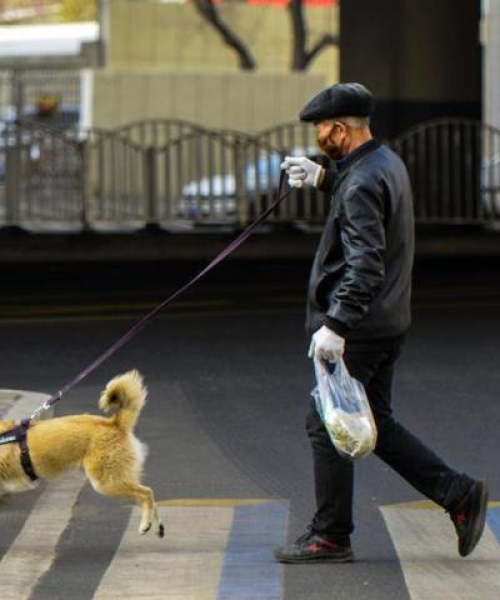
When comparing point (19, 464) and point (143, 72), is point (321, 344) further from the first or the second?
point (143, 72)

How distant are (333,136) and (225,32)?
114 feet

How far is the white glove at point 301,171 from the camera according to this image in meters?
6.99

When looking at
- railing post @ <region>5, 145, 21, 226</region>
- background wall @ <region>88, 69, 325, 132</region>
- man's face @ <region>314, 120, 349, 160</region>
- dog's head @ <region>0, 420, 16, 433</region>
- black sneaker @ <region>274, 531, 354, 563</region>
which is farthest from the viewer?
background wall @ <region>88, 69, 325, 132</region>

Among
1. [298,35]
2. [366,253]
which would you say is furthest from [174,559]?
[298,35]

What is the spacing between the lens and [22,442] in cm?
701

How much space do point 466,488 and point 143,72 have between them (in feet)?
100

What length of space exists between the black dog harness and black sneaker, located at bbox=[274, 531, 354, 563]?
1139 millimetres

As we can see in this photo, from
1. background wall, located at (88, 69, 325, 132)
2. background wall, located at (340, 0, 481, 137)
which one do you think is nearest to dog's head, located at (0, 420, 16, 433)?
background wall, located at (340, 0, 481, 137)

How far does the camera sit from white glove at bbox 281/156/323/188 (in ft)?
22.9

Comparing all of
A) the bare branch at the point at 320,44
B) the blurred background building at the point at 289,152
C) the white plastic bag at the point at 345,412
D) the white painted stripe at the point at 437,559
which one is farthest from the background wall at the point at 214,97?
the white plastic bag at the point at 345,412

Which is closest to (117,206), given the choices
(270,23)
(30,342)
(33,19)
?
(30,342)

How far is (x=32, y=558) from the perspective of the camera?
277 inches

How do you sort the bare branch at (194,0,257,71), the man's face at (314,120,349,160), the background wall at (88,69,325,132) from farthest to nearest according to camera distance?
the bare branch at (194,0,257,71) → the background wall at (88,69,325,132) → the man's face at (314,120,349,160)

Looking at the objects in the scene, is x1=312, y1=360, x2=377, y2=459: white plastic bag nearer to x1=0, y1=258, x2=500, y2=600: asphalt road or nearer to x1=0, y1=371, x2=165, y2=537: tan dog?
x1=0, y1=258, x2=500, y2=600: asphalt road
